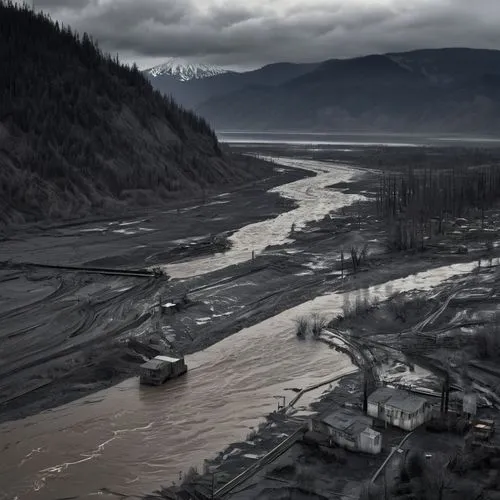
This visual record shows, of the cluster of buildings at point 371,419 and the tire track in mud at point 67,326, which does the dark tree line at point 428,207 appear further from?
the cluster of buildings at point 371,419

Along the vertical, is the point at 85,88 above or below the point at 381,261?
above

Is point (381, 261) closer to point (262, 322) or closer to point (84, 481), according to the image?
point (262, 322)

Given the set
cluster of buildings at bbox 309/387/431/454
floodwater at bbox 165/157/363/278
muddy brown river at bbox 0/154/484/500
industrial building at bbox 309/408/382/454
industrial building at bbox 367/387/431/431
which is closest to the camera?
muddy brown river at bbox 0/154/484/500

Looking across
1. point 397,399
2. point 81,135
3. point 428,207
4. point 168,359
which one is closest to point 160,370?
point 168,359

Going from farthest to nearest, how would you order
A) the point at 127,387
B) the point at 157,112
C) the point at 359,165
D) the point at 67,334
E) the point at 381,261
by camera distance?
the point at 359,165, the point at 157,112, the point at 381,261, the point at 67,334, the point at 127,387

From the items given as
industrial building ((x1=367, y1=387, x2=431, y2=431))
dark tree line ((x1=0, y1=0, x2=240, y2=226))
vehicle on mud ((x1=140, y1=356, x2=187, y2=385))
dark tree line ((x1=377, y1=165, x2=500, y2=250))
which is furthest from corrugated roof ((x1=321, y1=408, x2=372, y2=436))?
dark tree line ((x1=0, y1=0, x2=240, y2=226))

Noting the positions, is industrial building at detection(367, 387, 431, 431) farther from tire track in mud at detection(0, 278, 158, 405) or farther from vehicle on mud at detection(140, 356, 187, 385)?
tire track in mud at detection(0, 278, 158, 405)

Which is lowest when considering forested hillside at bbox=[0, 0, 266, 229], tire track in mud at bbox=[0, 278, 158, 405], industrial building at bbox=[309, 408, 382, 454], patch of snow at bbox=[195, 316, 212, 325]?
industrial building at bbox=[309, 408, 382, 454]

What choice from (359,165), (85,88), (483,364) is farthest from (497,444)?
(359,165)
